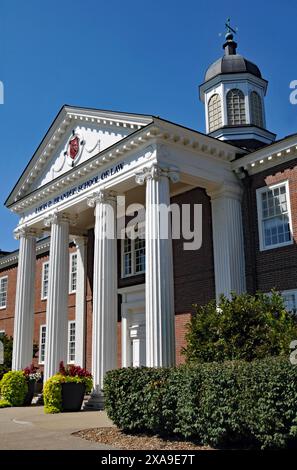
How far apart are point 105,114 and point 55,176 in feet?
14.7

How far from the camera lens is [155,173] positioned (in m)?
15.9

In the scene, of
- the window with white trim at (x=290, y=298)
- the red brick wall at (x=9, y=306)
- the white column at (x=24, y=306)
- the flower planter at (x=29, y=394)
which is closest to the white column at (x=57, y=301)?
the flower planter at (x=29, y=394)

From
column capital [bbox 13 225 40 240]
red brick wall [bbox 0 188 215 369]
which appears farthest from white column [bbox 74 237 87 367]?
red brick wall [bbox 0 188 215 369]

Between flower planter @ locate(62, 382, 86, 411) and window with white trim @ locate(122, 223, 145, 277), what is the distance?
6449 mm

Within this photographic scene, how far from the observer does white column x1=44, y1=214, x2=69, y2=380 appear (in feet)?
65.9

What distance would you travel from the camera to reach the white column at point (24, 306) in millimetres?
22281

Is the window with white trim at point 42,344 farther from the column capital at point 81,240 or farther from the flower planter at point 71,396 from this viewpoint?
the flower planter at point 71,396

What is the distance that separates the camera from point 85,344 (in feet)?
80.8

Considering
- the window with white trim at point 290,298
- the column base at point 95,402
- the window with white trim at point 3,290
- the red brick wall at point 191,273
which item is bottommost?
the column base at point 95,402

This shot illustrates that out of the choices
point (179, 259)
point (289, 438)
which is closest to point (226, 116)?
point (179, 259)

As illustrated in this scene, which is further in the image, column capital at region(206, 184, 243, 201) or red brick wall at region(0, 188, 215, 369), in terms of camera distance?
red brick wall at region(0, 188, 215, 369)

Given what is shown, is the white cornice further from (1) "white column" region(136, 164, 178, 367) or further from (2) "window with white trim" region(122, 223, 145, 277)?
(2) "window with white trim" region(122, 223, 145, 277)

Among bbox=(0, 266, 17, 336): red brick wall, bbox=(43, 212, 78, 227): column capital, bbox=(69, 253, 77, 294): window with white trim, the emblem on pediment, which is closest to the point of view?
the emblem on pediment

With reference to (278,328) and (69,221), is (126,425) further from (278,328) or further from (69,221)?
(69,221)
